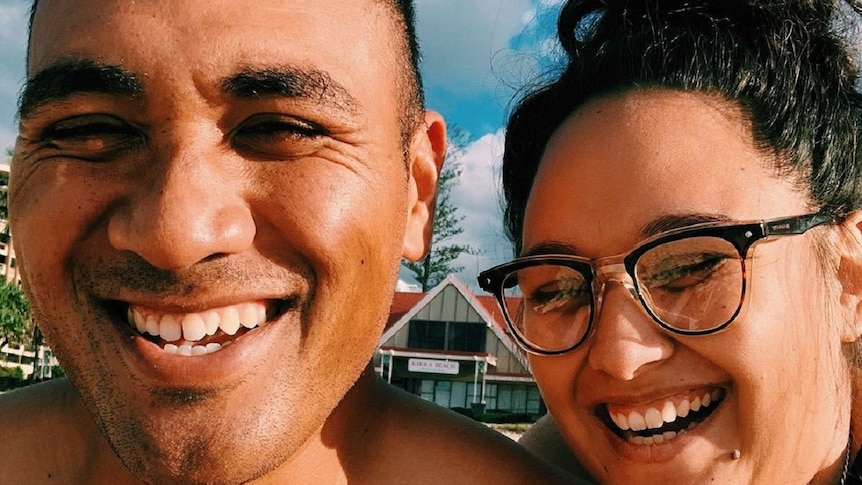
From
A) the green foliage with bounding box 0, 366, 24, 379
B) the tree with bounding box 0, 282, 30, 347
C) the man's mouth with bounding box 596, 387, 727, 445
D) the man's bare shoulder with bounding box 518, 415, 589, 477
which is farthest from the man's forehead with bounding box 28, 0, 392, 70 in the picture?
the tree with bounding box 0, 282, 30, 347

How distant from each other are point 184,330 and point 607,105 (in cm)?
129

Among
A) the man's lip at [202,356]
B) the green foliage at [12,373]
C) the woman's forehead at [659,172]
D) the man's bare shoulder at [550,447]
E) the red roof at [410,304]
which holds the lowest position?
the green foliage at [12,373]

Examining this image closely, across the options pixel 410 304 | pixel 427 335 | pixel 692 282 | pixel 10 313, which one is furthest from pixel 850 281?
pixel 10 313

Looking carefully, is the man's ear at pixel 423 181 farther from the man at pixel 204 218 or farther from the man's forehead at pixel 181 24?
the man's forehead at pixel 181 24

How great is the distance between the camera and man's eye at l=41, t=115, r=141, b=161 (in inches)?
63.9

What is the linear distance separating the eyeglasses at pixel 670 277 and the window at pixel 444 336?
22.1 meters

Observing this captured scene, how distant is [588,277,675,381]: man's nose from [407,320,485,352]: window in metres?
22.3

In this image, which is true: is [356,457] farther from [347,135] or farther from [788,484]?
[788,484]

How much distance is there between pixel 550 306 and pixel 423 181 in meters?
0.53

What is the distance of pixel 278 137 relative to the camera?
1686mm

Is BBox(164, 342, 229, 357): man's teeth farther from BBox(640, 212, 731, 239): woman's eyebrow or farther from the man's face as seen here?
BBox(640, 212, 731, 239): woman's eyebrow

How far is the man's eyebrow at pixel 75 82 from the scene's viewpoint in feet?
5.14

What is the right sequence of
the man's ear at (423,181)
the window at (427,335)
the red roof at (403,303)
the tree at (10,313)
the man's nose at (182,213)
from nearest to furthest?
the man's nose at (182,213) < the man's ear at (423,181) < the window at (427,335) < the red roof at (403,303) < the tree at (10,313)

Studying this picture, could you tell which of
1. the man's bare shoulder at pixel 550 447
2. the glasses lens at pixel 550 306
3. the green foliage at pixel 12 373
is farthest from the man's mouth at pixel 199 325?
the green foliage at pixel 12 373
